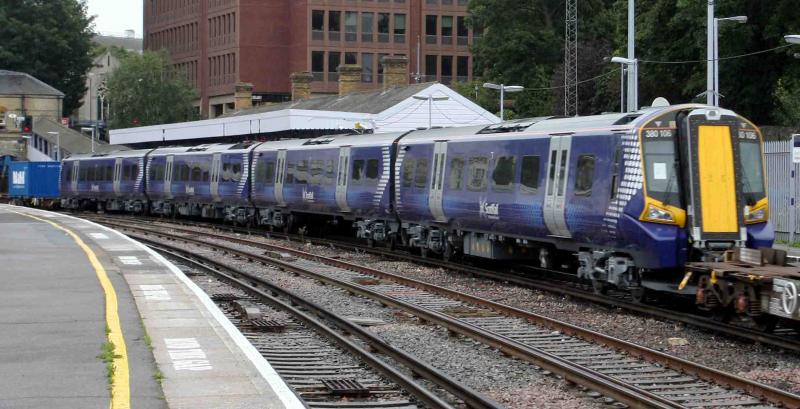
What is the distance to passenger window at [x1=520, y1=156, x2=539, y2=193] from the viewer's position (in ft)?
68.5

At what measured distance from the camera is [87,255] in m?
26.1

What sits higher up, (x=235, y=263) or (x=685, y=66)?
(x=685, y=66)

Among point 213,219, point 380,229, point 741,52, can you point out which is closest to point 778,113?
point 741,52

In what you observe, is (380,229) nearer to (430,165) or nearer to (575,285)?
(430,165)

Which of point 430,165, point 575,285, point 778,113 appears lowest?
point 575,285

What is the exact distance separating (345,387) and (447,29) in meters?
96.6

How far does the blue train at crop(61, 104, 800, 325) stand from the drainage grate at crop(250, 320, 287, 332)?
5.08 m

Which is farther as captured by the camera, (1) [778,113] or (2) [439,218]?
(1) [778,113]

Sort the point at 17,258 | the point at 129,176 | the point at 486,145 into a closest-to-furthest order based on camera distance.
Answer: the point at 486,145 < the point at 17,258 < the point at 129,176

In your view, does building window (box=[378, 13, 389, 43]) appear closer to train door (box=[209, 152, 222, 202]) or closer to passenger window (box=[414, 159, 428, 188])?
train door (box=[209, 152, 222, 202])

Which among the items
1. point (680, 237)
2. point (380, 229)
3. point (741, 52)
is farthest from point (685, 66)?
point (680, 237)

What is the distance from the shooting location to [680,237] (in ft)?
55.9

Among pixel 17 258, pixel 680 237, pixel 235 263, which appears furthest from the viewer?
pixel 235 263

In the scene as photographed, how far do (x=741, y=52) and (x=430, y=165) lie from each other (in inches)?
1196
